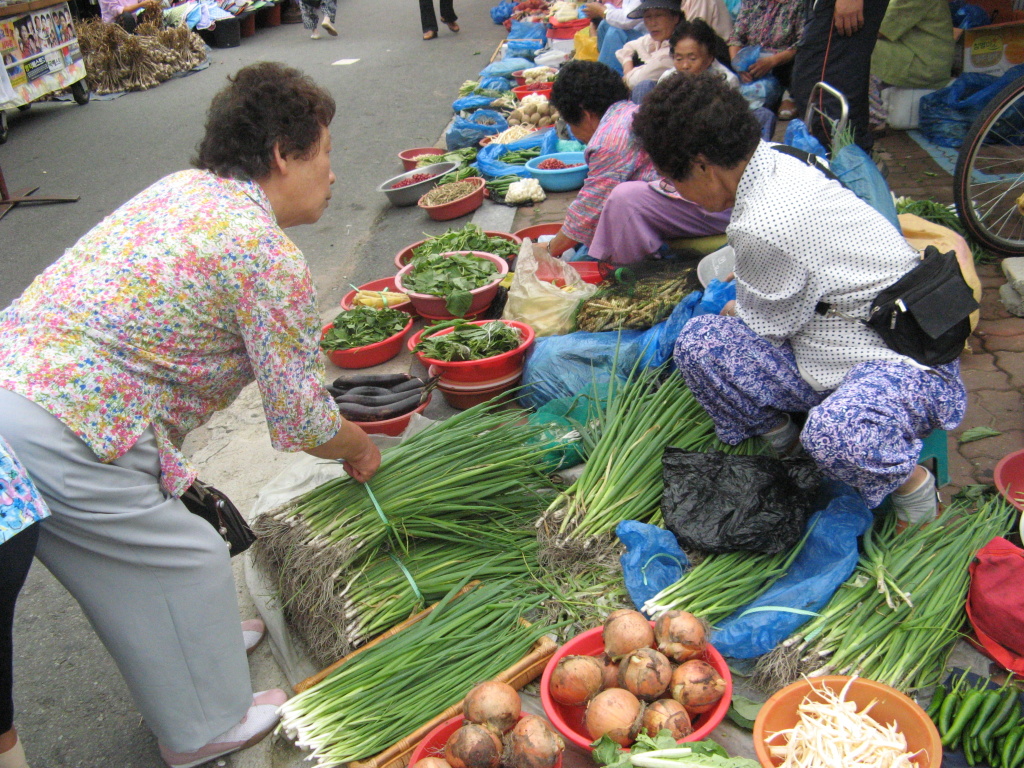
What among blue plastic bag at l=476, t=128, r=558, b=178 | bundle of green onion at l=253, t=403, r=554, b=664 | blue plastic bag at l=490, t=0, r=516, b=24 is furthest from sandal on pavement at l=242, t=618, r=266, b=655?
blue plastic bag at l=490, t=0, r=516, b=24

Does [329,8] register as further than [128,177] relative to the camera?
Yes

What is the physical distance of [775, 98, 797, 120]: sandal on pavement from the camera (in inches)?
245

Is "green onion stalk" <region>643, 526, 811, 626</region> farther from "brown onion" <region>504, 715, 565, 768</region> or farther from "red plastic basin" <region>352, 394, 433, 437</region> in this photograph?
"red plastic basin" <region>352, 394, 433, 437</region>

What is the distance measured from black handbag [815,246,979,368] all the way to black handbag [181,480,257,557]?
1852mm

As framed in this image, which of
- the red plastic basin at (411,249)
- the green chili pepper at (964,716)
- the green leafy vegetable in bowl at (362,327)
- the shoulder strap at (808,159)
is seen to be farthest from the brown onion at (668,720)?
the red plastic basin at (411,249)

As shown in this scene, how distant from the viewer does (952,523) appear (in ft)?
7.04

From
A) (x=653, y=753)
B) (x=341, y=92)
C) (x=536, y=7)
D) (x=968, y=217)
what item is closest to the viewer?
(x=653, y=753)

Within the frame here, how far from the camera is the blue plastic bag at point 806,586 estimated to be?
198cm

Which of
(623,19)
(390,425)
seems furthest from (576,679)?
(623,19)

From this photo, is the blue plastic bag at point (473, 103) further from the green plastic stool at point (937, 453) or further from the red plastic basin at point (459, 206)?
the green plastic stool at point (937, 453)

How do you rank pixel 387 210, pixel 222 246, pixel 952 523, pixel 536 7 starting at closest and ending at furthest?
1. pixel 222 246
2. pixel 952 523
3. pixel 387 210
4. pixel 536 7

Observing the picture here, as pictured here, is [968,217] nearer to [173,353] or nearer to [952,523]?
[952,523]

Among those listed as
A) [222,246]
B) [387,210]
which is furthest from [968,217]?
[387,210]

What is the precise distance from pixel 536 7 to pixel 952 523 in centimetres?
1089
